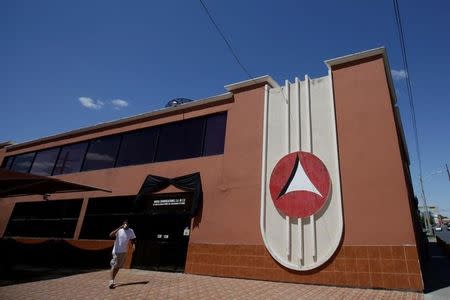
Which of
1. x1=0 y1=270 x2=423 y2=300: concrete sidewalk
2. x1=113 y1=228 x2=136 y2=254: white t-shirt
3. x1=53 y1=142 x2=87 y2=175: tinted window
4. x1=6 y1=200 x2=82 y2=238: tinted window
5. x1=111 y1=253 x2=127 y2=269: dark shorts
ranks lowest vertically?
x1=0 y1=270 x2=423 y2=300: concrete sidewalk

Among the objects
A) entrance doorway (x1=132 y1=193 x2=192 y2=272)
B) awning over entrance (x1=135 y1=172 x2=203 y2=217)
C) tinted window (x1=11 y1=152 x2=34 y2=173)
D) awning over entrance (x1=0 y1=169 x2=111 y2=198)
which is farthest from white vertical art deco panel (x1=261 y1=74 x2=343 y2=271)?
tinted window (x1=11 y1=152 x2=34 y2=173)

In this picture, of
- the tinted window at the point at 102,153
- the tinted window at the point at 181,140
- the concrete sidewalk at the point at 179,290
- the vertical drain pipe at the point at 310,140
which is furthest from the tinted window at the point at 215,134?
the tinted window at the point at 102,153

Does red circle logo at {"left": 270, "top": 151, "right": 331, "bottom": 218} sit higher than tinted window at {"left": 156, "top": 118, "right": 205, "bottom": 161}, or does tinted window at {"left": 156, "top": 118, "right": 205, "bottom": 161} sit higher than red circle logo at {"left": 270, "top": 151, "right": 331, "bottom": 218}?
tinted window at {"left": 156, "top": 118, "right": 205, "bottom": 161}

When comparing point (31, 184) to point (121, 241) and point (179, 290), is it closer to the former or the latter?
point (121, 241)

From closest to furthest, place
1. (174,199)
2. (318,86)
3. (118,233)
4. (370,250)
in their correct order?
(370,250) → (118,233) → (318,86) → (174,199)

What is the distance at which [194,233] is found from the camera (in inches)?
415

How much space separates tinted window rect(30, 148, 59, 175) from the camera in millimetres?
17359

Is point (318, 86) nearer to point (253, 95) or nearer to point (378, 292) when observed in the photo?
point (253, 95)

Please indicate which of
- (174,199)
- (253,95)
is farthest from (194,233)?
(253,95)

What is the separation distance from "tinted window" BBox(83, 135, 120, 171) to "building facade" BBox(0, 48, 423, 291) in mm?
136

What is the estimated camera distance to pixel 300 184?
29.9 feet

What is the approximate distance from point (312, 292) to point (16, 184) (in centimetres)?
1060

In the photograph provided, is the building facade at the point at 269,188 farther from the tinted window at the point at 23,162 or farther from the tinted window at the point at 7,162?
the tinted window at the point at 7,162

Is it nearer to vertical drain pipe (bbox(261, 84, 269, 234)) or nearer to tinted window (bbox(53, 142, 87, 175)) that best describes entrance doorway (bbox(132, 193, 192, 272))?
vertical drain pipe (bbox(261, 84, 269, 234))
